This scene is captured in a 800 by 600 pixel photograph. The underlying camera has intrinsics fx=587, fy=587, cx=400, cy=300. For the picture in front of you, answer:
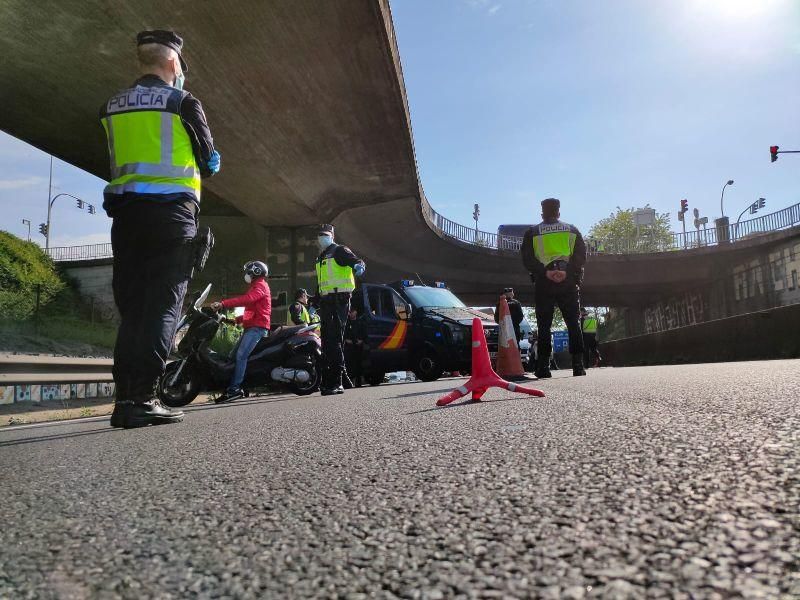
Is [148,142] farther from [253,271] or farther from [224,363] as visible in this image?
[224,363]

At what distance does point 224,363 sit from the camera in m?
8.31

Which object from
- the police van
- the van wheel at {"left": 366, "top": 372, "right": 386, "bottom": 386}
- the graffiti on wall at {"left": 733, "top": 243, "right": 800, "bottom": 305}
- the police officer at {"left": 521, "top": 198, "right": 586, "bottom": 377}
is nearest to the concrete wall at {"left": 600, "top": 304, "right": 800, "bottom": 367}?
the police van

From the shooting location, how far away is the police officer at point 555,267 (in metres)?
6.95

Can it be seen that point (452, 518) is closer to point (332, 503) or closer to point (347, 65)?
point (332, 503)

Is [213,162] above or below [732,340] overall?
above

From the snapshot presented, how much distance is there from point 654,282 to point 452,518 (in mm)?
40453

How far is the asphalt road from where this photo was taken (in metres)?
0.90

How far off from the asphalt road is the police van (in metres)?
8.78

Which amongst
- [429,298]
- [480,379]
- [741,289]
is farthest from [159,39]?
[741,289]

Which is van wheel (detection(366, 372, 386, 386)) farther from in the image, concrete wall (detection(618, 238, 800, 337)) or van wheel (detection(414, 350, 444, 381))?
concrete wall (detection(618, 238, 800, 337))

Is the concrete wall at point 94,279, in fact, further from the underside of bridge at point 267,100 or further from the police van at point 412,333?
the police van at point 412,333

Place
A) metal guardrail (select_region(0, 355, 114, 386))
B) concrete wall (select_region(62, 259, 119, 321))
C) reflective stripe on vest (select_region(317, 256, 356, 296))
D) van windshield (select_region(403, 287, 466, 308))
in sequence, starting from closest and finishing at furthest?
metal guardrail (select_region(0, 355, 114, 386))
reflective stripe on vest (select_region(317, 256, 356, 296))
van windshield (select_region(403, 287, 466, 308))
concrete wall (select_region(62, 259, 119, 321))

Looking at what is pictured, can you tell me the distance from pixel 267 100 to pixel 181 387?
8.54 metres

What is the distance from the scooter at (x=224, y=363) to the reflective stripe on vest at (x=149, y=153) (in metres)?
3.97
